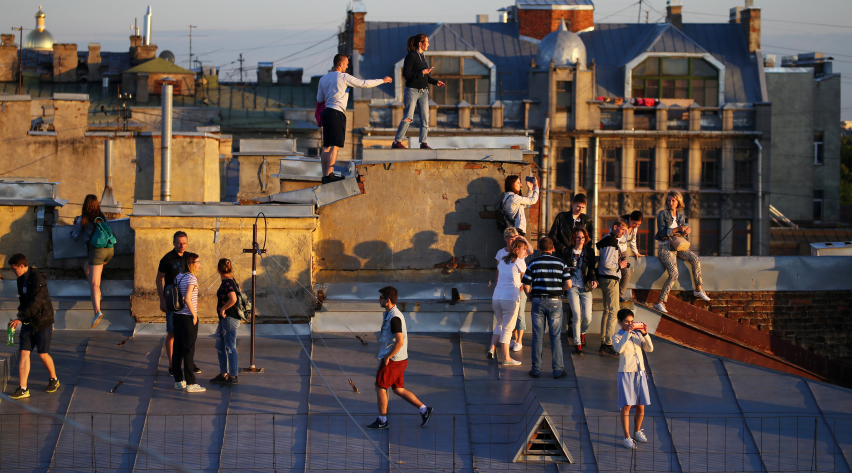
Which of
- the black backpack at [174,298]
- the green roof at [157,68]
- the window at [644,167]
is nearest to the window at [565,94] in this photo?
the window at [644,167]

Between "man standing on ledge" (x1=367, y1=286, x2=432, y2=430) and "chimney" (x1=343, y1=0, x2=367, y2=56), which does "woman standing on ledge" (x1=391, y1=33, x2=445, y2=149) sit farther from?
"chimney" (x1=343, y1=0, x2=367, y2=56)

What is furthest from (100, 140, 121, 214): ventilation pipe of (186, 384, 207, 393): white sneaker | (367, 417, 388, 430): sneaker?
(367, 417, 388, 430): sneaker

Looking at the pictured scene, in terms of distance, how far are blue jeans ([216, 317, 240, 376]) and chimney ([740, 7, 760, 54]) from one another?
37.5 meters

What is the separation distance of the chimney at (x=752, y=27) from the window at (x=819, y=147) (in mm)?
11532

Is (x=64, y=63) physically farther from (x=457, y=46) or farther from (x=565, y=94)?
(x=565, y=94)

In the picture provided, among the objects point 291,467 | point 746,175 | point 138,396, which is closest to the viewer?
point 291,467

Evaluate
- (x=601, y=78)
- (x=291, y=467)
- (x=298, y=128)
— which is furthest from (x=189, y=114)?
(x=291, y=467)

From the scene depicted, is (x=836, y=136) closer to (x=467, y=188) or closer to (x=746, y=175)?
(x=746, y=175)

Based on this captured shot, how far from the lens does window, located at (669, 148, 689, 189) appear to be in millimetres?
40188

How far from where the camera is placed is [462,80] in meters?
41.0

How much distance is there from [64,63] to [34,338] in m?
40.2

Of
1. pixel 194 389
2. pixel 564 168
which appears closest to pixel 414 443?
pixel 194 389

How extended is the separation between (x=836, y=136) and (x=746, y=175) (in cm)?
1523

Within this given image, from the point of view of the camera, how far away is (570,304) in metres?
11.7
